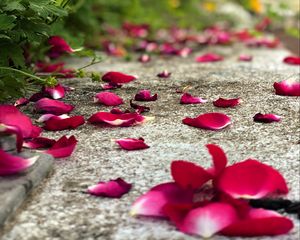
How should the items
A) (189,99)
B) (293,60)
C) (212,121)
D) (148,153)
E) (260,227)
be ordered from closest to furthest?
(260,227) < (148,153) < (212,121) < (189,99) < (293,60)

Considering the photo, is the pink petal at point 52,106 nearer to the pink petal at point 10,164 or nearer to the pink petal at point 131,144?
the pink petal at point 131,144

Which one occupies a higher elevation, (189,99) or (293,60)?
(189,99)

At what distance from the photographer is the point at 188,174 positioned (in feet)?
4.65

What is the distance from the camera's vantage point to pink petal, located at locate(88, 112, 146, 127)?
1.99 m

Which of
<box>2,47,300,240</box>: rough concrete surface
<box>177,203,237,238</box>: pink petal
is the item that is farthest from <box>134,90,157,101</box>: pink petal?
<box>177,203,237,238</box>: pink petal

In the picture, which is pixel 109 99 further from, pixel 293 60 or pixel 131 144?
pixel 293 60

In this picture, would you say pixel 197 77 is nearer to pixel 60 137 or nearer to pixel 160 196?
pixel 60 137

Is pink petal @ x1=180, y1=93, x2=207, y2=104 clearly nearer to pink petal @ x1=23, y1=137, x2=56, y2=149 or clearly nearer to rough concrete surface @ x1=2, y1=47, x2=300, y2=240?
rough concrete surface @ x1=2, y1=47, x2=300, y2=240

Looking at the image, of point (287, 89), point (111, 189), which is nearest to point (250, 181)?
point (111, 189)

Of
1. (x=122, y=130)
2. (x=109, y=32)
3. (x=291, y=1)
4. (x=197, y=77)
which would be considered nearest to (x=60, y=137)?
(x=122, y=130)

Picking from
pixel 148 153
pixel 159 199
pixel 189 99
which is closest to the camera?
pixel 159 199

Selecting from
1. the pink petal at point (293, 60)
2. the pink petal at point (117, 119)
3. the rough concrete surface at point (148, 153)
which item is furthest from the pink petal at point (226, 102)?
the pink petal at point (293, 60)

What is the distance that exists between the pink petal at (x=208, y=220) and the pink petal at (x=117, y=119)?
73 cm

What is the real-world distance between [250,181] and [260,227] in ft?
0.52
